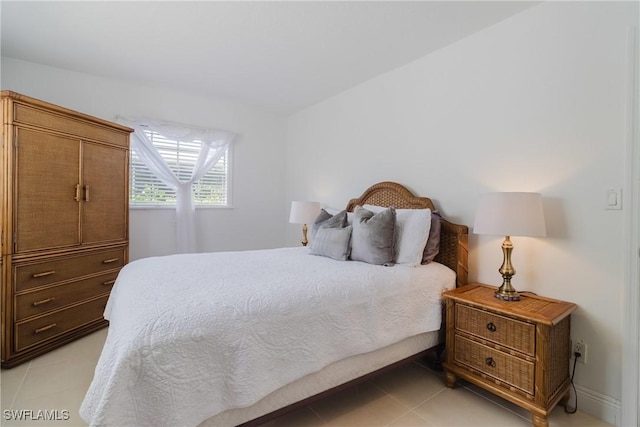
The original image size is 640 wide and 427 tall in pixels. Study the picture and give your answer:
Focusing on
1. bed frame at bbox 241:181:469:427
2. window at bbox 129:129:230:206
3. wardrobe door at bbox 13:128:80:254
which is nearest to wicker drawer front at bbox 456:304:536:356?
bed frame at bbox 241:181:469:427

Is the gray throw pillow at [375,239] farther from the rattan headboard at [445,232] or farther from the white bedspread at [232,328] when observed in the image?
the rattan headboard at [445,232]

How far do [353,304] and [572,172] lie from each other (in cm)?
156

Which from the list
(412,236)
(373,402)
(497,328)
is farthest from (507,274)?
(373,402)

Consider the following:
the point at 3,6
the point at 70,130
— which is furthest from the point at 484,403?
the point at 3,6

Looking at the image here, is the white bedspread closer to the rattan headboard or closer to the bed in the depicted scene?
the bed

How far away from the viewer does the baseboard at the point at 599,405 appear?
166 centimetres

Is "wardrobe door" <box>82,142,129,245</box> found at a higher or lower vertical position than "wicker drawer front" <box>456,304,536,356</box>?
higher

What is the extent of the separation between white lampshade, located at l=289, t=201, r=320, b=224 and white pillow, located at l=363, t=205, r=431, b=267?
1334mm

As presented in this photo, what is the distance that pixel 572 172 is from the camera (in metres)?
1.83

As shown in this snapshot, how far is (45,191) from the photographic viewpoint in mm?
2387

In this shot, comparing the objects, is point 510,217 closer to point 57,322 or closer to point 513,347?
point 513,347

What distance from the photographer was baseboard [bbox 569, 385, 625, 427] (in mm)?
1664

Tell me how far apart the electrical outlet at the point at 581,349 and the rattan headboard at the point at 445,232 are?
70 centimetres

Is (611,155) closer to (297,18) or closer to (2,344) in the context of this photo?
(297,18)
